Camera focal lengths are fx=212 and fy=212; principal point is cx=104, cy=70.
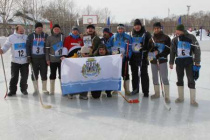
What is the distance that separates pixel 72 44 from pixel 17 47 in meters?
1.29

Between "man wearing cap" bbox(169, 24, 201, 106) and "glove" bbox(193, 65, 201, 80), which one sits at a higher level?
"man wearing cap" bbox(169, 24, 201, 106)

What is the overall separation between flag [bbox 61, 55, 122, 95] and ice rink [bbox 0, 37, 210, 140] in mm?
316

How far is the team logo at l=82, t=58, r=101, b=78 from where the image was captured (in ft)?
14.7

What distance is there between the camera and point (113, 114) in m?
3.82

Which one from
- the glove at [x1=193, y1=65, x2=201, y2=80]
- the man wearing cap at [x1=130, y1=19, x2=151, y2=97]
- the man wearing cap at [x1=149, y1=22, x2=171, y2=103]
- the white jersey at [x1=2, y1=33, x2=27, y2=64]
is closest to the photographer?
the glove at [x1=193, y1=65, x2=201, y2=80]

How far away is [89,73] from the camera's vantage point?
453 centimetres

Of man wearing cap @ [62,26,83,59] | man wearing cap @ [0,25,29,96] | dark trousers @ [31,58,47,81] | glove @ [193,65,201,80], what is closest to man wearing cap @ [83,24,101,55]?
man wearing cap @ [62,26,83,59]

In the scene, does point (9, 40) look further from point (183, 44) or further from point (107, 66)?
point (183, 44)

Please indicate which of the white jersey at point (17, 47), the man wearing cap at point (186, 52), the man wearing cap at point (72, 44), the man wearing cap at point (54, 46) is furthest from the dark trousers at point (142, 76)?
the white jersey at point (17, 47)

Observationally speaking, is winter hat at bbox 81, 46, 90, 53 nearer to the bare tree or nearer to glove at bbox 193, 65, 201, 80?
glove at bbox 193, 65, 201, 80

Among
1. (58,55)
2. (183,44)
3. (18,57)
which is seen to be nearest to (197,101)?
(183,44)

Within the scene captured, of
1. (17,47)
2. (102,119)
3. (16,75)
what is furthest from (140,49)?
(16,75)

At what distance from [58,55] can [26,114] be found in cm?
156

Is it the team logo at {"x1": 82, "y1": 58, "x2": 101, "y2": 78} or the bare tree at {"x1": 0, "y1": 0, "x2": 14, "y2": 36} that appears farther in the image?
the bare tree at {"x1": 0, "y1": 0, "x2": 14, "y2": 36}
